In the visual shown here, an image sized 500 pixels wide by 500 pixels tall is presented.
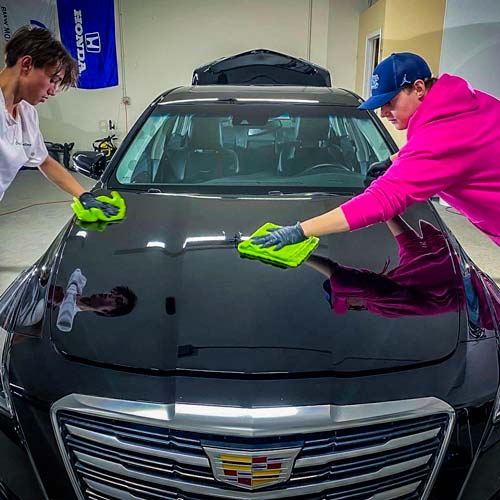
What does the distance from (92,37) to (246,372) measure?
786 cm

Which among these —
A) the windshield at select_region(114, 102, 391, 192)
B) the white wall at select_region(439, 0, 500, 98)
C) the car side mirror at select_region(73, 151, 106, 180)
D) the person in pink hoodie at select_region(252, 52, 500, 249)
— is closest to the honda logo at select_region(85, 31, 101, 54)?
the white wall at select_region(439, 0, 500, 98)

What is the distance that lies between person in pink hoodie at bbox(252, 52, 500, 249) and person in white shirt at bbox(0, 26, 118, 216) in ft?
2.54

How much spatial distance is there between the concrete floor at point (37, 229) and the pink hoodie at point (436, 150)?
2175 mm

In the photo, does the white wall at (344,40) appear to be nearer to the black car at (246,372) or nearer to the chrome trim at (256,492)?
the black car at (246,372)

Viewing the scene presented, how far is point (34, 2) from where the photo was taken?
25.3 ft

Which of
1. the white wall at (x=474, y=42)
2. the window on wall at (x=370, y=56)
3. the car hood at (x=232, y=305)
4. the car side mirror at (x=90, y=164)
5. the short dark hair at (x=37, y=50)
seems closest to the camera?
the car hood at (x=232, y=305)

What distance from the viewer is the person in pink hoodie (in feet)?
4.89

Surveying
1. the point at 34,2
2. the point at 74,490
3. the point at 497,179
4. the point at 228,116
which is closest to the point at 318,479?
the point at 74,490

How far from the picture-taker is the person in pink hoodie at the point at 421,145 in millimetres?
1490

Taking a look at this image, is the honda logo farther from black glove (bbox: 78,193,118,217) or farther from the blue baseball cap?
the blue baseball cap

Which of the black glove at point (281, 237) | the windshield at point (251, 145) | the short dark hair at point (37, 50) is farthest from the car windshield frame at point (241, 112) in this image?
the black glove at point (281, 237)

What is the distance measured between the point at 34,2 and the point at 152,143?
6.66m

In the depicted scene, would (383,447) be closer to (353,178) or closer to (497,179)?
(497,179)

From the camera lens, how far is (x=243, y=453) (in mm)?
982
